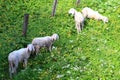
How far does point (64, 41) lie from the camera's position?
16.2 metres

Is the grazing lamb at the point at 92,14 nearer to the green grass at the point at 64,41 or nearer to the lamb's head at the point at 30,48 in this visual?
the green grass at the point at 64,41

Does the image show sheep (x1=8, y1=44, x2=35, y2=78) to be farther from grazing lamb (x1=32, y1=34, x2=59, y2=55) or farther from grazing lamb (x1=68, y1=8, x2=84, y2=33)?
grazing lamb (x1=68, y1=8, x2=84, y2=33)

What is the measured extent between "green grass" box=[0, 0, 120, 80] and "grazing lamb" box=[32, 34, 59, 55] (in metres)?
0.33

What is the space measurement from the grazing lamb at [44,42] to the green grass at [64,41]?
0.33 m

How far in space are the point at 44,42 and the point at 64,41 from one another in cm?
171

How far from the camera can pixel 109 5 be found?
2119 centimetres

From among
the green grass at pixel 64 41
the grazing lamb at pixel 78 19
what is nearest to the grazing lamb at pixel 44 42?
the green grass at pixel 64 41

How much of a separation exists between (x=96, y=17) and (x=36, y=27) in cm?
436

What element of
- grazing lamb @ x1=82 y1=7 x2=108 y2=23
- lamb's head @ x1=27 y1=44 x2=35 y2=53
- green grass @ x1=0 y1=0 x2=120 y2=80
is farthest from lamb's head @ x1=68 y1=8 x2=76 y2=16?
lamb's head @ x1=27 y1=44 x2=35 y2=53

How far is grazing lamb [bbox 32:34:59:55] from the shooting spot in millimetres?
14477

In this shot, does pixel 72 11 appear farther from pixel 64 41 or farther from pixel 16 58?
pixel 16 58

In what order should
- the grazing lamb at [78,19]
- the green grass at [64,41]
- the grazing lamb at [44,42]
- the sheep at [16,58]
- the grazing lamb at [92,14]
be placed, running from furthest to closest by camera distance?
the grazing lamb at [92,14] < the grazing lamb at [78,19] < the grazing lamb at [44,42] < the green grass at [64,41] < the sheep at [16,58]

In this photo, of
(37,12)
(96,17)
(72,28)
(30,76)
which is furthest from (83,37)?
(30,76)

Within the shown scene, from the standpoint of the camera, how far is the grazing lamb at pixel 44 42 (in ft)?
47.5
